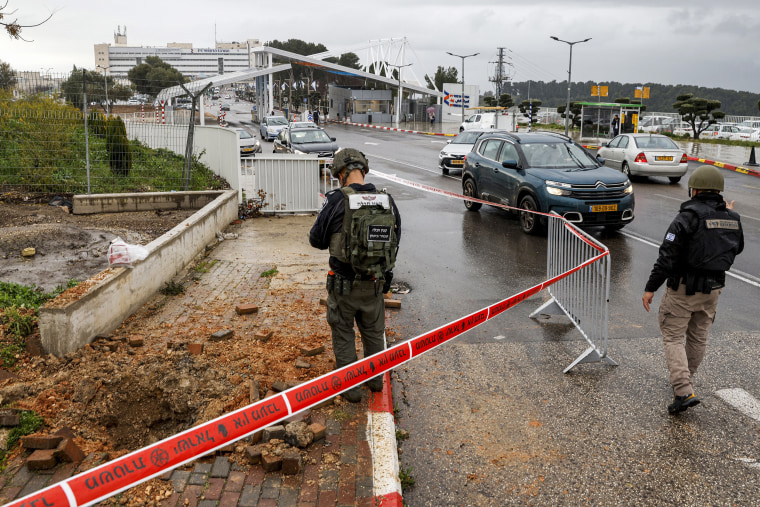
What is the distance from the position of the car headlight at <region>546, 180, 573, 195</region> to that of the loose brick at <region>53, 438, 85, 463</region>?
375 inches

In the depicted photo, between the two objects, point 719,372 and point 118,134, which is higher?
point 118,134

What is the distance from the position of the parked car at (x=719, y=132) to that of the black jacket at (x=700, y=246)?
4236cm

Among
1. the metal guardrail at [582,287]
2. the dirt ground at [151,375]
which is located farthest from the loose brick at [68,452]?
the metal guardrail at [582,287]

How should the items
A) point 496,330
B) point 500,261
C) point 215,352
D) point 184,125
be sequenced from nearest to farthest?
1. point 215,352
2. point 496,330
3. point 500,261
4. point 184,125

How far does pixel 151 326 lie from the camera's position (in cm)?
664

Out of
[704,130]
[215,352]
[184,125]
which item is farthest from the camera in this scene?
[704,130]

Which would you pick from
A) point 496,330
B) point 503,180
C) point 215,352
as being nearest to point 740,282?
point 496,330

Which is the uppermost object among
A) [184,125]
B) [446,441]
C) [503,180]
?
[184,125]

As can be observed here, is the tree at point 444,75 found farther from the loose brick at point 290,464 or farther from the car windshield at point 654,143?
the loose brick at point 290,464

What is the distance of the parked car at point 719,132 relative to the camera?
42797mm

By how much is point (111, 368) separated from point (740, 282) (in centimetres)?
814

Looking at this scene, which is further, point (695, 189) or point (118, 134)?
point (118, 134)

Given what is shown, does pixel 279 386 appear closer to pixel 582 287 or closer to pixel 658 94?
pixel 582 287

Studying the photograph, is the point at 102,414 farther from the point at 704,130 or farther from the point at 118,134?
the point at 704,130
